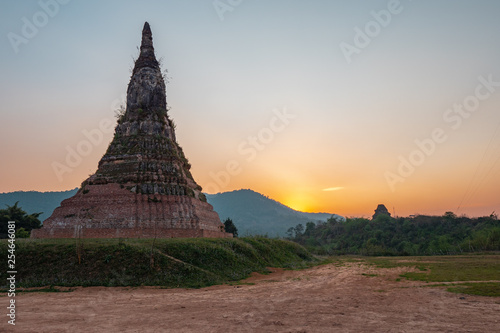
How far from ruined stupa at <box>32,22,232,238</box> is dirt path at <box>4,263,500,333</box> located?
10.9 metres

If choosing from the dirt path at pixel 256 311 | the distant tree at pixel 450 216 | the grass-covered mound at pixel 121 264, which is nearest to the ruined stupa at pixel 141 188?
the grass-covered mound at pixel 121 264

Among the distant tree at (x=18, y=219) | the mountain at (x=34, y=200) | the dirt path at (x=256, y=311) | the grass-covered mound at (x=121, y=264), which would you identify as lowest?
the dirt path at (x=256, y=311)

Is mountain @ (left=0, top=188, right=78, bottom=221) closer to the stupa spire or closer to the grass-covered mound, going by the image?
the stupa spire

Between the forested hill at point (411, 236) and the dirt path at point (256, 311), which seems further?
the forested hill at point (411, 236)

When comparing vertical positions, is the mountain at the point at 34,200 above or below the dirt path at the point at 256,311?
above

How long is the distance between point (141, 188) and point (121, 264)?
11.2 meters

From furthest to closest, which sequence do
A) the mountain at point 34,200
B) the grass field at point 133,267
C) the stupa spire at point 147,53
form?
the mountain at point 34,200, the stupa spire at point 147,53, the grass field at point 133,267

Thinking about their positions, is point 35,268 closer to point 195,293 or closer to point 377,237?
point 195,293

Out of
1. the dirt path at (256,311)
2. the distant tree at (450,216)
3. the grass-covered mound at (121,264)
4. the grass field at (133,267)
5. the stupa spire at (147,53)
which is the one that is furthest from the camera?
the distant tree at (450,216)

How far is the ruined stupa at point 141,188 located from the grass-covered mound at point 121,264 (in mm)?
4919

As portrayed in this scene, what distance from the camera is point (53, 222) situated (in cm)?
2369

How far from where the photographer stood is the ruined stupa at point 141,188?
23.2 meters

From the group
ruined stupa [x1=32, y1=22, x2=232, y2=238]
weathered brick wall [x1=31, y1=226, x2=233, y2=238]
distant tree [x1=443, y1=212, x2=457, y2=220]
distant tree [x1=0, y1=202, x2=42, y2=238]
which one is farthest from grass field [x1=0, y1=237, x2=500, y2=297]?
distant tree [x1=443, y1=212, x2=457, y2=220]

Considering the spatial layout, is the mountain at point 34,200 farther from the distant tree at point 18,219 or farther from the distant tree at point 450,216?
the distant tree at point 450,216
